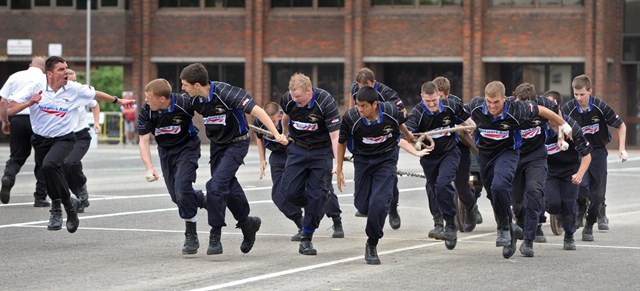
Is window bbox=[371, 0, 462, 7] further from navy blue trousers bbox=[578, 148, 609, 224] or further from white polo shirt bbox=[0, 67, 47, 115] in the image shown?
navy blue trousers bbox=[578, 148, 609, 224]

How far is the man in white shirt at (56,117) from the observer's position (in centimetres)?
1504

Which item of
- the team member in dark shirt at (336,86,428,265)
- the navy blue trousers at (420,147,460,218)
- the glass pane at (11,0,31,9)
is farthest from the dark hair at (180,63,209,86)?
the glass pane at (11,0,31,9)

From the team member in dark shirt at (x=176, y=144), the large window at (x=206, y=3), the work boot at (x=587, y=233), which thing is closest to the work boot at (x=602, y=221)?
the work boot at (x=587, y=233)

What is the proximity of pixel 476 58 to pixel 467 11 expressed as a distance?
1.64 m

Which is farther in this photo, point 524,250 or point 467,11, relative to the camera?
point 467,11

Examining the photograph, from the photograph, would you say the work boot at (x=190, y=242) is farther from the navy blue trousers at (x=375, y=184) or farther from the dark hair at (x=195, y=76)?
the navy blue trousers at (x=375, y=184)

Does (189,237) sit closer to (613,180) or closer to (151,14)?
(613,180)

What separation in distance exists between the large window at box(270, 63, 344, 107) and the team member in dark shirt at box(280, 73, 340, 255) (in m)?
35.9

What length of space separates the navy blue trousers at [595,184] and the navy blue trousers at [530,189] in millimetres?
1793

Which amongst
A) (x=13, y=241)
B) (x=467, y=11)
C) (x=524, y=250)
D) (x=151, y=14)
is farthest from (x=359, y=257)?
(x=151, y=14)

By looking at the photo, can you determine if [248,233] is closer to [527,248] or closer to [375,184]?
[375,184]

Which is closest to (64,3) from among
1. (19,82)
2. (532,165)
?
(19,82)

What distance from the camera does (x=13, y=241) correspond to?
563 inches

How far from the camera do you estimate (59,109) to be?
15.5m
